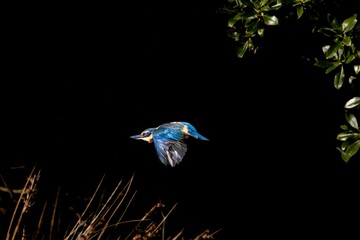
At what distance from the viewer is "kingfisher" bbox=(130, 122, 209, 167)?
2252 mm

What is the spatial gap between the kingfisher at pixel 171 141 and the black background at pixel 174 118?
3.01 ft

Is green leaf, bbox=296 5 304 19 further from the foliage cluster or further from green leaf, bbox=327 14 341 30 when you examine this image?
green leaf, bbox=327 14 341 30

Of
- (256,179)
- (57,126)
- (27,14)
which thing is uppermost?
(27,14)

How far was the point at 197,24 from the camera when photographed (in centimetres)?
340

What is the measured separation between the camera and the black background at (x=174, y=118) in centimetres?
340

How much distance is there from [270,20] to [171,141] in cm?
70

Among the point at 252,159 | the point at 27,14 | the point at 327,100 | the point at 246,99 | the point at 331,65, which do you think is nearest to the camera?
the point at 331,65

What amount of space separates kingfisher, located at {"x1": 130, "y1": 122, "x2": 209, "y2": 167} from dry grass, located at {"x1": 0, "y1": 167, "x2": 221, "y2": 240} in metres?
0.20

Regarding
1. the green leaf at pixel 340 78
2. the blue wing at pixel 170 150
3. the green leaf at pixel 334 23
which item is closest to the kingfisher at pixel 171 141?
the blue wing at pixel 170 150

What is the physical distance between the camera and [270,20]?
203cm

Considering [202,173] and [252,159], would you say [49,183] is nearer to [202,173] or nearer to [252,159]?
[202,173]

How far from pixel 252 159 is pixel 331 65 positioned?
1.87 meters

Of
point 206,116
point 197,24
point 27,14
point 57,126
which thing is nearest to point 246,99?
point 206,116

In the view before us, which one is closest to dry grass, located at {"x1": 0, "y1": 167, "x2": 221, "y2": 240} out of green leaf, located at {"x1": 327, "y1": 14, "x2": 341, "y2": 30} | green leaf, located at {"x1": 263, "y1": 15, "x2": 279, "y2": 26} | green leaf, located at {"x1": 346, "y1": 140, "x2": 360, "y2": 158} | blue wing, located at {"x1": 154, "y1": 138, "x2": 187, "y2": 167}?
blue wing, located at {"x1": 154, "y1": 138, "x2": 187, "y2": 167}
